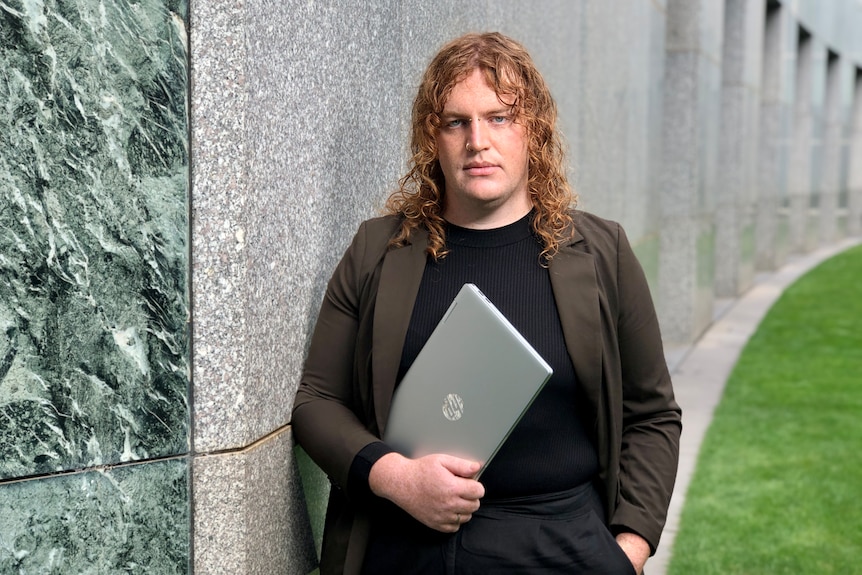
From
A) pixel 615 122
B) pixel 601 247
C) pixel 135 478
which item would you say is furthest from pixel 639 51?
pixel 135 478

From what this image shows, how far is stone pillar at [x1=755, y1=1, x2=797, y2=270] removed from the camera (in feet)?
71.7

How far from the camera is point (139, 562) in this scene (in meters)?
2.45

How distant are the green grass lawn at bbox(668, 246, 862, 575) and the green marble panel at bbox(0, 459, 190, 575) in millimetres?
3407

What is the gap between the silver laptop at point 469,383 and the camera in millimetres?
2277

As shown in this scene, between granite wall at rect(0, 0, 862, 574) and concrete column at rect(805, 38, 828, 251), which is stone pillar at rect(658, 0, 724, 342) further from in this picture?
concrete column at rect(805, 38, 828, 251)

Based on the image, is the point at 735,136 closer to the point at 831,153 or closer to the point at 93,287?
the point at 831,153

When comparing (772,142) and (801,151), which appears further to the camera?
(801,151)

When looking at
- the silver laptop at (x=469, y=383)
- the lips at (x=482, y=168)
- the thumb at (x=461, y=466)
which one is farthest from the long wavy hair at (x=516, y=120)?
the thumb at (x=461, y=466)

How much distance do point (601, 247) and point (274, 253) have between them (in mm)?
748

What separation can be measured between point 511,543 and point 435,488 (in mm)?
215

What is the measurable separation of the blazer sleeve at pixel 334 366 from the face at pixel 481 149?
281mm

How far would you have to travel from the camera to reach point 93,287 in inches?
92.4

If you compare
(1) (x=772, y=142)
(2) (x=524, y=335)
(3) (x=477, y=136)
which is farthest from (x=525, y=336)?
(1) (x=772, y=142)

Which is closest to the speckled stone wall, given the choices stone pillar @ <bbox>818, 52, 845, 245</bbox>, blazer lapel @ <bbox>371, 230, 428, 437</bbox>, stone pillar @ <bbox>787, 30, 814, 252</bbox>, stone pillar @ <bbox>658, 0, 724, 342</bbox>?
blazer lapel @ <bbox>371, 230, 428, 437</bbox>
